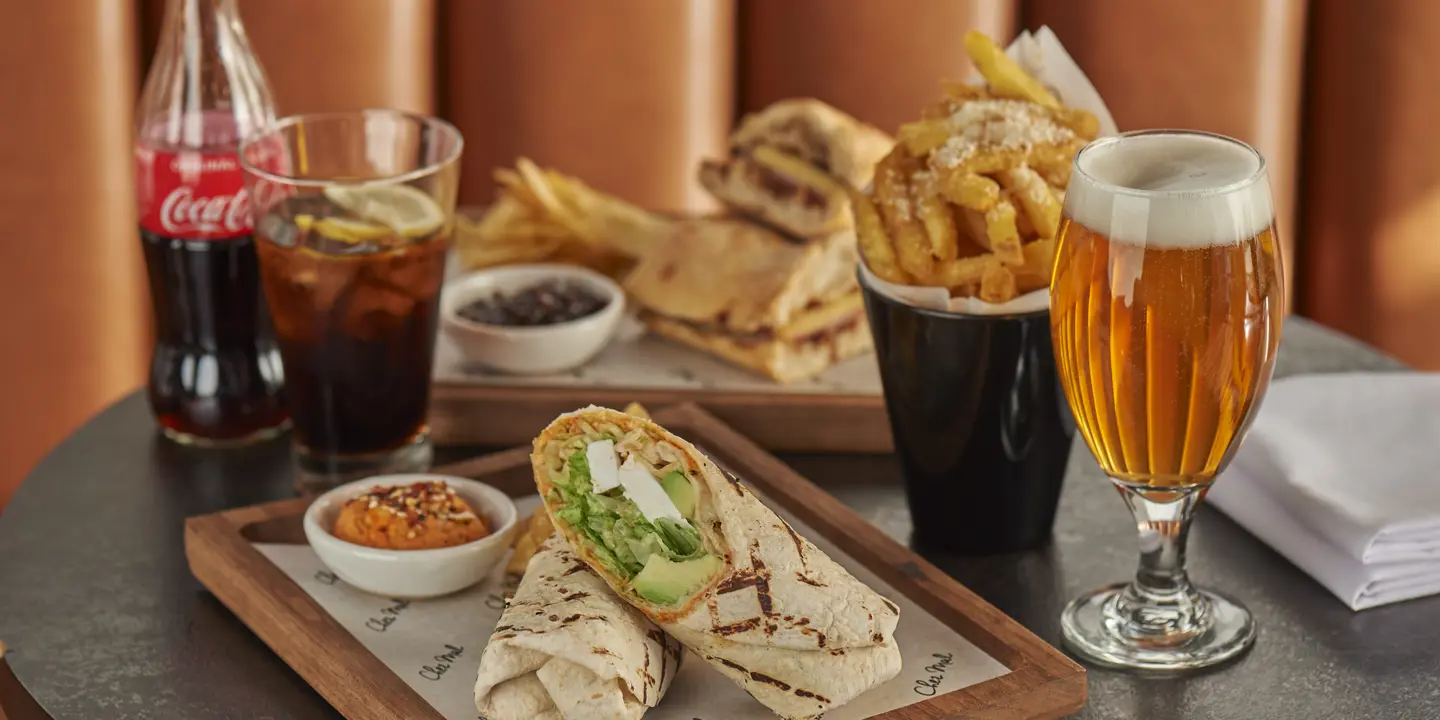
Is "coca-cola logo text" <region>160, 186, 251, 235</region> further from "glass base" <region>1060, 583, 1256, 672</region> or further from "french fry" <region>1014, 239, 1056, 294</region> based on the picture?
"glass base" <region>1060, 583, 1256, 672</region>

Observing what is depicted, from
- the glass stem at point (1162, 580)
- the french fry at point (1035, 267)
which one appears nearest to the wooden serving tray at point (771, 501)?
the glass stem at point (1162, 580)

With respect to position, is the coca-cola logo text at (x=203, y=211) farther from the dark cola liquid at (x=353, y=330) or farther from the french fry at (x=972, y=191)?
the french fry at (x=972, y=191)

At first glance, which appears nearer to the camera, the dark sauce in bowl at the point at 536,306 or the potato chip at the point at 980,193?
the potato chip at the point at 980,193

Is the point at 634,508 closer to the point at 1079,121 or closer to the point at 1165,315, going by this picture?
the point at 1165,315

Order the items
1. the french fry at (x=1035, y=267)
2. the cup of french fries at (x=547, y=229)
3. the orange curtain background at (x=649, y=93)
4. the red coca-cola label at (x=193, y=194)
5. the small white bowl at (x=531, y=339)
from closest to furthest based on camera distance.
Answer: the french fry at (x=1035, y=267) → the red coca-cola label at (x=193, y=194) → the small white bowl at (x=531, y=339) → the cup of french fries at (x=547, y=229) → the orange curtain background at (x=649, y=93)

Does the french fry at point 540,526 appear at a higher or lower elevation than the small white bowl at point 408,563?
higher

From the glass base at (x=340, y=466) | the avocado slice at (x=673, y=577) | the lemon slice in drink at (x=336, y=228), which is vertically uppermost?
the lemon slice in drink at (x=336, y=228)
